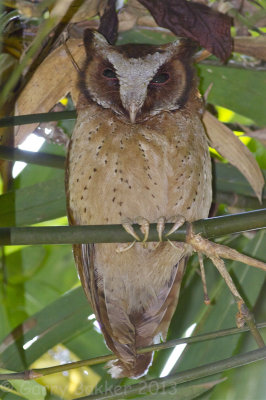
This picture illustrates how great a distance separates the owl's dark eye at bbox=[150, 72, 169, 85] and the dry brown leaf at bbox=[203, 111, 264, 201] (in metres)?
0.23

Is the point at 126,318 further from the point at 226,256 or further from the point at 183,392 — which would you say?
the point at 226,256

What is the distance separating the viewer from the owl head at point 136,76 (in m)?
1.46

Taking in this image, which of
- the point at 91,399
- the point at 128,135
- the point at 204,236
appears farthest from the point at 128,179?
the point at 91,399

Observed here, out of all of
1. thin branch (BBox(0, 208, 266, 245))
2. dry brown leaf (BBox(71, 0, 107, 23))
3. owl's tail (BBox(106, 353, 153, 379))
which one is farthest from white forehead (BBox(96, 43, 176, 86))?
owl's tail (BBox(106, 353, 153, 379))

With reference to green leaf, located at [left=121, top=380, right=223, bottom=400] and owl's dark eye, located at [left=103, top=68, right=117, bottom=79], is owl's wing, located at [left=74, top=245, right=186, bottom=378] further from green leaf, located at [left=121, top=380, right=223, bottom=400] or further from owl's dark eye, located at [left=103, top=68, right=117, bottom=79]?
owl's dark eye, located at [left=103, top=68, right=117, bottom=79]

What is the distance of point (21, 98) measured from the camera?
169 cm

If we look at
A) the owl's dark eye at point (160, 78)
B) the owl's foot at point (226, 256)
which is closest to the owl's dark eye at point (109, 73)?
the owl's dark eye at point (160, 78)

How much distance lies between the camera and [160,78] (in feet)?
5.07

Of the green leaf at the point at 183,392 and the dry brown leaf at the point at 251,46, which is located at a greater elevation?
the dry brown leaf at the point at 251,46

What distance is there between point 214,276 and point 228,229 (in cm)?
82

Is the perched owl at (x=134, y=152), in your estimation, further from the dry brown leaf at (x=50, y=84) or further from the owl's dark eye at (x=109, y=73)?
the dry brown leaf at (x=50, y=84)

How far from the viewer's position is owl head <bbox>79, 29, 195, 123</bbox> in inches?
57.4

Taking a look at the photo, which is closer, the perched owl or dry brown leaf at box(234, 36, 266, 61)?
the perched owl

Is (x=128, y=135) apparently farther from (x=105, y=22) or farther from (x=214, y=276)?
(x=214, y=276)
